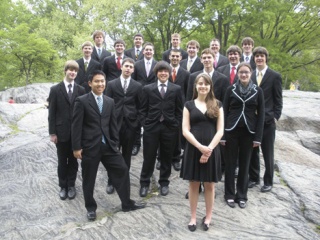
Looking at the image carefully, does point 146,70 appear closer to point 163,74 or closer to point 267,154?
point 163,74

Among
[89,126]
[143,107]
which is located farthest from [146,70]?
[89,126]

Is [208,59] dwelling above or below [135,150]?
above

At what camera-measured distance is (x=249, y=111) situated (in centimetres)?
500

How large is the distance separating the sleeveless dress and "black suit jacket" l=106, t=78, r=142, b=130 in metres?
1.50

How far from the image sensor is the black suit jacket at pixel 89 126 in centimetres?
469

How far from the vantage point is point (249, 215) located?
4.90 metres

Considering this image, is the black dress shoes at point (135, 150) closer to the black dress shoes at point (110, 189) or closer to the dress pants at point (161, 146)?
the black dress shoes at point (110, 189)

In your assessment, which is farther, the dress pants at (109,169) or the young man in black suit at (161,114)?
Result: the young man in black suit at (161,114)

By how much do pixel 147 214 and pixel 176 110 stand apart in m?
1.85

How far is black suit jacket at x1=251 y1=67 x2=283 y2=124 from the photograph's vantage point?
5391 millimetres

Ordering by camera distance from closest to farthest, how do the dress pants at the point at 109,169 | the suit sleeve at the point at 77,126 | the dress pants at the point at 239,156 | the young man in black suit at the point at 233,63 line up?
the suit sleeve at the point at 77,126
the dress pants at the point at 109,169
the dress pants at the point at 239,156
the young man in black suit at the point at 233,63

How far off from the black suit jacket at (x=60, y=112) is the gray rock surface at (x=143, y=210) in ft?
4.23

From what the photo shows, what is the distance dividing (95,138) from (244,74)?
8.40 ft

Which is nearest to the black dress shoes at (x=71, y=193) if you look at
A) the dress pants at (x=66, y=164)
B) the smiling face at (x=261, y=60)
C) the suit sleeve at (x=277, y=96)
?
the dress pants at (x=66, y=164)
